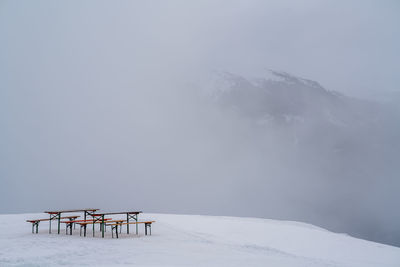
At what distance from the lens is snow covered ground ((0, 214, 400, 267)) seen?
511 cm

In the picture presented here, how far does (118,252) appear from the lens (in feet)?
18.2

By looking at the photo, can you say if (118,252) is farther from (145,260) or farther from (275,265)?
(275,265)

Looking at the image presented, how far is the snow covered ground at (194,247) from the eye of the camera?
511cm

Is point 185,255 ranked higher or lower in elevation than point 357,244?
higher

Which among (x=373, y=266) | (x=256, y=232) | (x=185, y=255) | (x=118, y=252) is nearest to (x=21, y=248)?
(x=118, y=252)

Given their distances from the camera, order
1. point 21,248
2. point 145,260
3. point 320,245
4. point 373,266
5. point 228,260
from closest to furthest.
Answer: point 145,260, point 228,260, point 21,248, point 373,266, point 320,245

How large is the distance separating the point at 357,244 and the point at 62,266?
8766 millimetres

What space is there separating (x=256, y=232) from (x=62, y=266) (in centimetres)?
675

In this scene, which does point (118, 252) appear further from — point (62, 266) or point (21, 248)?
point (21, 248)

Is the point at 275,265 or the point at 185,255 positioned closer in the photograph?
the point at 275,265

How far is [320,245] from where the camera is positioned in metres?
9.05

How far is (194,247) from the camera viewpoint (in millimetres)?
6594

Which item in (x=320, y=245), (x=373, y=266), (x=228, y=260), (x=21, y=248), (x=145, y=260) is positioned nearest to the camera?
(x=145, y=260)

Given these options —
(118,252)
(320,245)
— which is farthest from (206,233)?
(118,252)
